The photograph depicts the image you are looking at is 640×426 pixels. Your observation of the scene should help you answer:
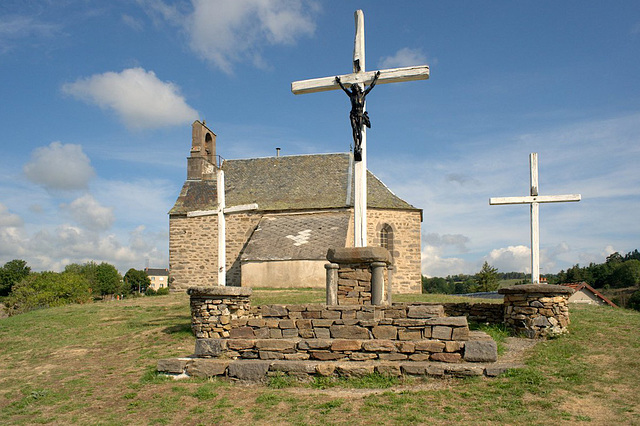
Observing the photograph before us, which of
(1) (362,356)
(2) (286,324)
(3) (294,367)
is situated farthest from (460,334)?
(2) (286,324)

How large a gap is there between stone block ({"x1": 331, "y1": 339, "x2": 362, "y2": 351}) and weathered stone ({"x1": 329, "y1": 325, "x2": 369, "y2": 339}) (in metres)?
0.18

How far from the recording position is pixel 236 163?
29.5 m

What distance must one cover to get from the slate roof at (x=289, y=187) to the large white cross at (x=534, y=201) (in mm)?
14227

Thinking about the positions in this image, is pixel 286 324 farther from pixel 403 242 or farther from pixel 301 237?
pixel 403 242

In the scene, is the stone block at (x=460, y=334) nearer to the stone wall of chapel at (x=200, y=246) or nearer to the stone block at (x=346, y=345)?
the stone block at (x=346, y=345)

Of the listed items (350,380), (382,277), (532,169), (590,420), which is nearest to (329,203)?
(532,169)

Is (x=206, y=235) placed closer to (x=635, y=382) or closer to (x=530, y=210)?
(x=530, y=210)

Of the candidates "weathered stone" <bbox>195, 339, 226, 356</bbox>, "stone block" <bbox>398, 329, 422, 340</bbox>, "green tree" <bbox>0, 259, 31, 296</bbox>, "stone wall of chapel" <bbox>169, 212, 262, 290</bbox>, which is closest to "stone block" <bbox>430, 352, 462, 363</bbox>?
Answer: "stone block" <bbox>398, 329, 422, 340</bbox>

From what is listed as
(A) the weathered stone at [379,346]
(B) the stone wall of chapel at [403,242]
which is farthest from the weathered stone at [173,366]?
(B) the stone wall of chapel at [403,242]

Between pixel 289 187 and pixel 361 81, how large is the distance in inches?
722

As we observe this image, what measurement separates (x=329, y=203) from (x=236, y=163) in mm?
7672

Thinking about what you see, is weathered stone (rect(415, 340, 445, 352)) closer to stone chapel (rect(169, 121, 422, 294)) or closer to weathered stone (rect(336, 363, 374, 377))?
weathered stone (rect(336, 363, 374, 377))

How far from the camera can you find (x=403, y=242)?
25.1 m

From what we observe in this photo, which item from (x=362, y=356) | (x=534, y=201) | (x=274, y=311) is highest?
(x=534, y=201)
